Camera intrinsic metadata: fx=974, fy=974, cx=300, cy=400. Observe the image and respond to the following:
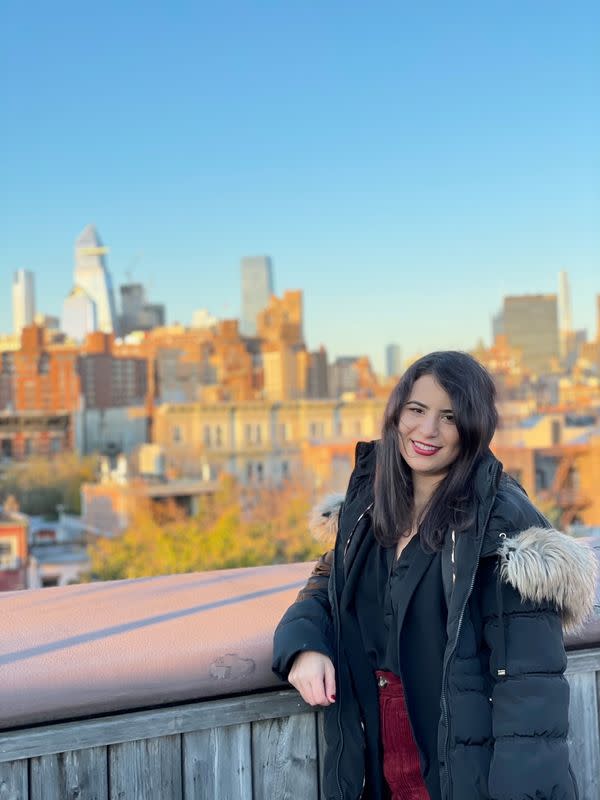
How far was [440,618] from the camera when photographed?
1057 millimetres

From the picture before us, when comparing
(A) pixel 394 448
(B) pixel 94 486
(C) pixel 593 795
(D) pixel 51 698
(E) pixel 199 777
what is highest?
(A) pixel 394 448

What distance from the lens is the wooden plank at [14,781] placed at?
1.01m

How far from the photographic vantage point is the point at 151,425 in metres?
59.4

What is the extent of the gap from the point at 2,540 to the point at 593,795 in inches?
981

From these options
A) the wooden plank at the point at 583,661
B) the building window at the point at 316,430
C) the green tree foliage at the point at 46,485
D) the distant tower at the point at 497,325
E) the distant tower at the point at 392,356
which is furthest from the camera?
the distant tower at the point at 392,356

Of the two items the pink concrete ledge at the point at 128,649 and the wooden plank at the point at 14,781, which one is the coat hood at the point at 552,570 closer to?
the pink concrete ledge at the point at 128,649

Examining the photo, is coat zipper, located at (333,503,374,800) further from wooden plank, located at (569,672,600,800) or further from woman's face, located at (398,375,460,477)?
wooden plank, located at (569,672,600,800)

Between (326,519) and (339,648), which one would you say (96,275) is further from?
(339,648)

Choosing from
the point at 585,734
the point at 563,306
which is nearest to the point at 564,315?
the point at 563,306

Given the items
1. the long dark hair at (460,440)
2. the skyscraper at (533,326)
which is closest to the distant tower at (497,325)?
the skyscraper at (533,326)

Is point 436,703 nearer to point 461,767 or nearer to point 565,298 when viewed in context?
point 461,767

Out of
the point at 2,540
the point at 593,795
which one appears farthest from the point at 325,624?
the point at 2,540

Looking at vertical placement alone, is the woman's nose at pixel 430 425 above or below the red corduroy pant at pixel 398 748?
above

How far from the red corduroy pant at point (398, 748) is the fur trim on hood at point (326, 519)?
0.26 m
